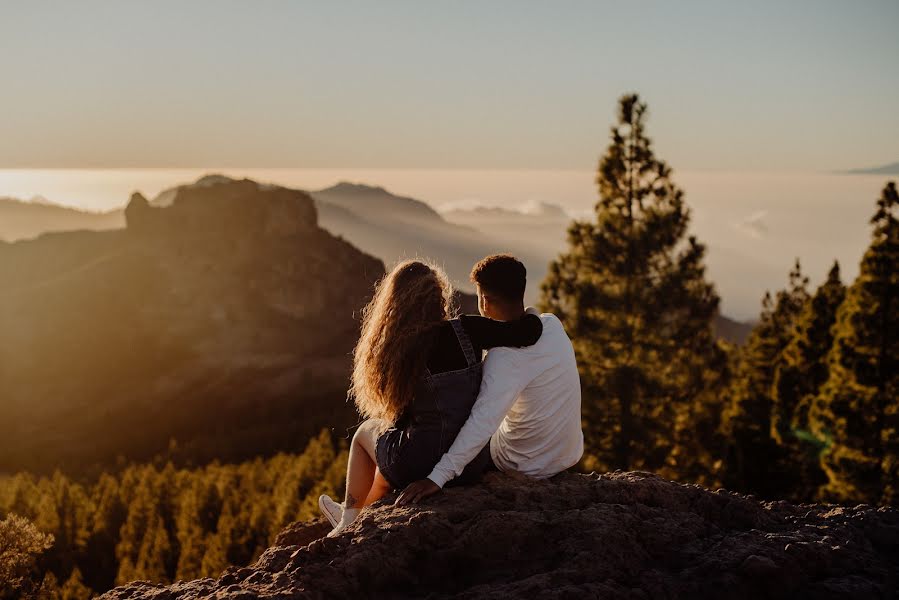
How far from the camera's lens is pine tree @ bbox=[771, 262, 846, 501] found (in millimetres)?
26297

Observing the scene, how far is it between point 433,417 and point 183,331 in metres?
124

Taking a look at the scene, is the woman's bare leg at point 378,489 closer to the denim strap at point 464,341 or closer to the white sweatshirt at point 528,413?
the white sweatshirt at point 528,413

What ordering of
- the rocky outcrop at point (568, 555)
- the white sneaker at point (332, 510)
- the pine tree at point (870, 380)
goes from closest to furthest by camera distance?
1. the rocky outcrop at point (568, 555)
2. the white sneaker at point (332, 510)
3. the pine tree at point (870, 380)

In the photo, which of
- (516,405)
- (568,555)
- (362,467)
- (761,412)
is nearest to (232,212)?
(761,412)

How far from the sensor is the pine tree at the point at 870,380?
19859 mm

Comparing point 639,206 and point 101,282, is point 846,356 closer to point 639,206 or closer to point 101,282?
point 639,206

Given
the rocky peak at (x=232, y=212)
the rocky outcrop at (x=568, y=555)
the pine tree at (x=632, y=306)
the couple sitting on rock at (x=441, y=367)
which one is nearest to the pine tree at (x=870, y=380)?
the pine tree at (x=632, y=306)

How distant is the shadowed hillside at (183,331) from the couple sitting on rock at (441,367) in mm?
61772

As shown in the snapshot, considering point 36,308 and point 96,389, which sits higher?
point 36,308

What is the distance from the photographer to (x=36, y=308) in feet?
404

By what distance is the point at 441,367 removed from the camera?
5.84m

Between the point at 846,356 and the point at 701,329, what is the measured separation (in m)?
3.76

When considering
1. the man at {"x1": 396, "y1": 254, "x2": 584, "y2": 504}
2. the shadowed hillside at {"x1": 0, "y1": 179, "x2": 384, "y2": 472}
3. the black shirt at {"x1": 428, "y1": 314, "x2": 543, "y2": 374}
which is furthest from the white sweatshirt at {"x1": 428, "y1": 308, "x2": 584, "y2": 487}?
the shadowed hillside at {"x1": 0, "y1": 179, "x2": 384, "y2": 472}

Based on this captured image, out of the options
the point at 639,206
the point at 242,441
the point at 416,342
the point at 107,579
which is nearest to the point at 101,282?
the point at 242,441
